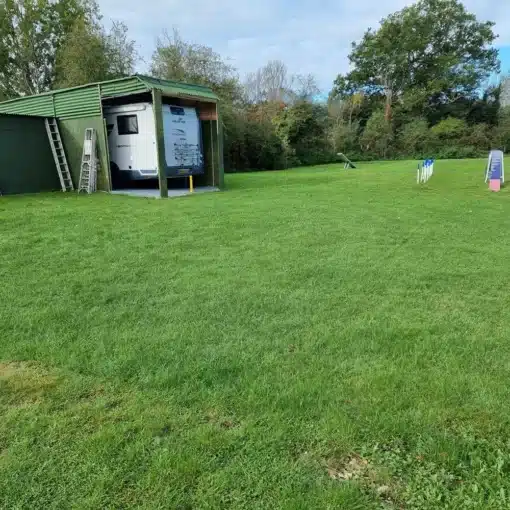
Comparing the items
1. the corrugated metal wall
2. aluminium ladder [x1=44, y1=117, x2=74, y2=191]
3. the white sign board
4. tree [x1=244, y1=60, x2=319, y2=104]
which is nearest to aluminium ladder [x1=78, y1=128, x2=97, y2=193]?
aluminium ladder [x1=44, y1=117, x2=74, y2=191]

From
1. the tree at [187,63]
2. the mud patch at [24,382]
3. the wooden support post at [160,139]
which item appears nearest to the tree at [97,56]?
the tree at [187,63]

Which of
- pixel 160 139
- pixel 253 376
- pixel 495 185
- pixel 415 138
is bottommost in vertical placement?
pixel 253 376

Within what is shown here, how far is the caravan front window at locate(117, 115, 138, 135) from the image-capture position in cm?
1284

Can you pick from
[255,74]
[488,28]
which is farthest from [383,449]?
[488,28]

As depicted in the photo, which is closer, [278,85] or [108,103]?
[108,103]

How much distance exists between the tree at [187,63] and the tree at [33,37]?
7.50m

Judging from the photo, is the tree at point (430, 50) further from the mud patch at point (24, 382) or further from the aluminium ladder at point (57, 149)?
the mud patch at point (24, 382)

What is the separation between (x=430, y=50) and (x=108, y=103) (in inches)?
1781

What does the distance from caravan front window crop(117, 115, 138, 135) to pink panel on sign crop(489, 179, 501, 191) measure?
38.2 ft

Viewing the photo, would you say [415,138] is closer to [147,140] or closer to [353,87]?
[353,87]

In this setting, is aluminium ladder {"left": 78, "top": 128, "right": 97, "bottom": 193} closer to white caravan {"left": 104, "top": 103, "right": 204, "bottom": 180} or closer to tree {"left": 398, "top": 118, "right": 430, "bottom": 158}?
white caravan {"left": 104, "top": 103, "right": 204, "bottom": 180}

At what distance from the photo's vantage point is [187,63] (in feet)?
89.4

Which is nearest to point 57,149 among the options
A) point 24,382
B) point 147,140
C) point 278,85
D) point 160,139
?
point 147,140

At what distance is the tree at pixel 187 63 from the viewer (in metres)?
A: 27.0
